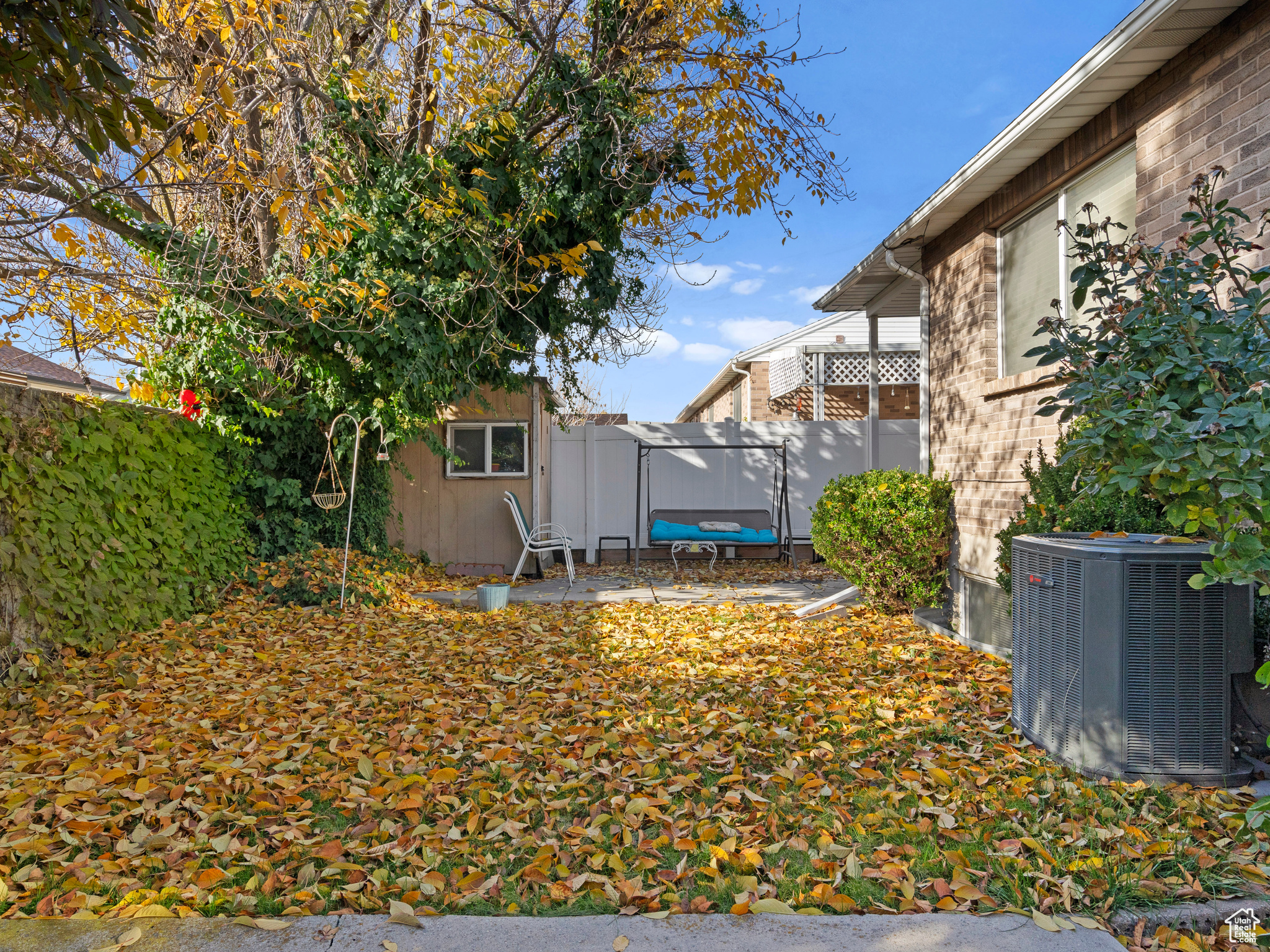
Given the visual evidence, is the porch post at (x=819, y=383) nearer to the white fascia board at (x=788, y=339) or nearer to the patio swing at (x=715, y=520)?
the white fascia board at (x=788, y=339)

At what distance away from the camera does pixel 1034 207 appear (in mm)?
5012

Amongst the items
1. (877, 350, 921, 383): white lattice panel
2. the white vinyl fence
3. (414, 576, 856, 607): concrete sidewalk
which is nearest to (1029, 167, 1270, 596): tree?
(414, 576, 856, 607): concrete sidewalk

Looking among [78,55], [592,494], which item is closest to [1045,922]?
[78,55]

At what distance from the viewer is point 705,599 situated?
24.7 feet

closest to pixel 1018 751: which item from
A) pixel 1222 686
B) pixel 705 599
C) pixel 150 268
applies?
pixel 1222 686

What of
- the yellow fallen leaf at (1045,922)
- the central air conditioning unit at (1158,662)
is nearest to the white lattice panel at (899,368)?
the central air conditioning unit at (1158,662)

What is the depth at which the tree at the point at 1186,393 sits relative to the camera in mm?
2303

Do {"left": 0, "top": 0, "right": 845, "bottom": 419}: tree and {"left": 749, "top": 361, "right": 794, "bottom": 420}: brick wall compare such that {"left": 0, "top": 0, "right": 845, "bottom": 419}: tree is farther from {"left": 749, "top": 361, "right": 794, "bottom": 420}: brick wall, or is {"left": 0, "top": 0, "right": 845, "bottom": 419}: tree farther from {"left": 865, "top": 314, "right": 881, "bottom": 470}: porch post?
{"left": 749, "top": 361, "right": 794, "bottom": 420}: brick wall

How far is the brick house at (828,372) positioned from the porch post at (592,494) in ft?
17.9

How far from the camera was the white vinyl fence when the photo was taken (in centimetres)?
1084

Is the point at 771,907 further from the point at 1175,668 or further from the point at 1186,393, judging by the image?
the point at 1186,393

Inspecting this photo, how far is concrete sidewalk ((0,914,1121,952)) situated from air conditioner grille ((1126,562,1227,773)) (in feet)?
3.86

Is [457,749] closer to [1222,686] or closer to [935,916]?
[935,916]

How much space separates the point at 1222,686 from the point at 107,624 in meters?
6.18
